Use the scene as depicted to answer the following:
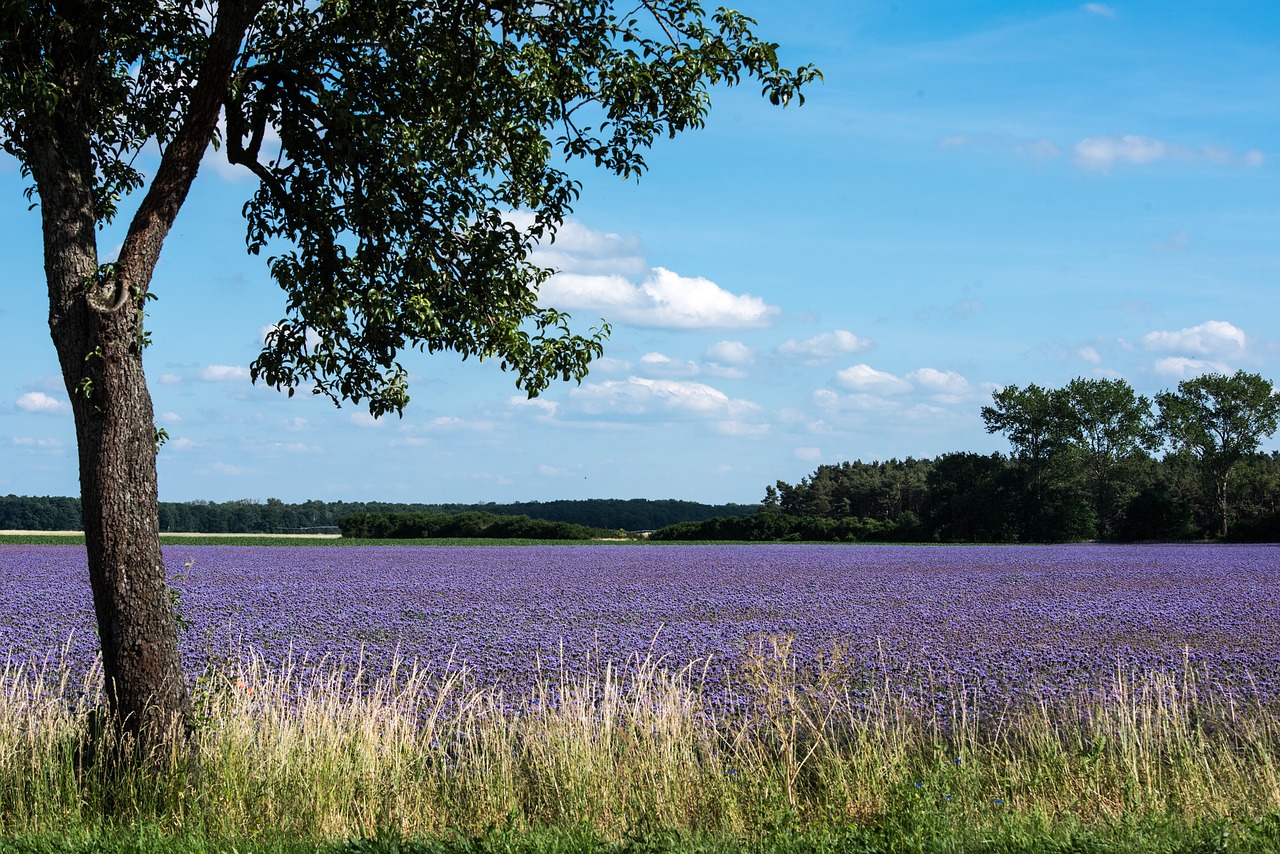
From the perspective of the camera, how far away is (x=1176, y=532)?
55.6 m

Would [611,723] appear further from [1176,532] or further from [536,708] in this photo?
[1176,532]

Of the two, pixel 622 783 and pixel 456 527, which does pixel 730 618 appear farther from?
pixel 456 527

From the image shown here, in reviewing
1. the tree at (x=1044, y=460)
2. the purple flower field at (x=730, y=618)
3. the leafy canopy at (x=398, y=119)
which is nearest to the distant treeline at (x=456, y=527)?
the tree at (x=1044, y=460)

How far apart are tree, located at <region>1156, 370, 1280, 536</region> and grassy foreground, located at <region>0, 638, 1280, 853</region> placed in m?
59.2

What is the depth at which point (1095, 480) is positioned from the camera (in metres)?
61.9

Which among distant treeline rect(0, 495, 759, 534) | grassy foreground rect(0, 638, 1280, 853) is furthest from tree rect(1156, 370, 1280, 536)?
grassy foreground rect(0, 638, 1280, 853)

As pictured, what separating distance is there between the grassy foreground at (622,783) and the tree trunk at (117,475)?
14.6 inches

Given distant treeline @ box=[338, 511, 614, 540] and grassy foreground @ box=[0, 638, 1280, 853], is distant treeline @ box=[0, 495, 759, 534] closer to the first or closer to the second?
distant treeline @ box=[338, 511, 614, 540]

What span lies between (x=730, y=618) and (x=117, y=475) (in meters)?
9.50

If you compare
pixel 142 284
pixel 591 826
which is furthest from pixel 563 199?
pixel 591 826

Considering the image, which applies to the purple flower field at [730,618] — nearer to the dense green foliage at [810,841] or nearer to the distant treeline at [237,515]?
the dense green foliage at [810,841]

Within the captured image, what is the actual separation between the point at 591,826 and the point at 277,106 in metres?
5.58

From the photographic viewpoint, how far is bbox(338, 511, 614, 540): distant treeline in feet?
190

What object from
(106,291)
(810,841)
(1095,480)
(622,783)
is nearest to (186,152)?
(106,291)
